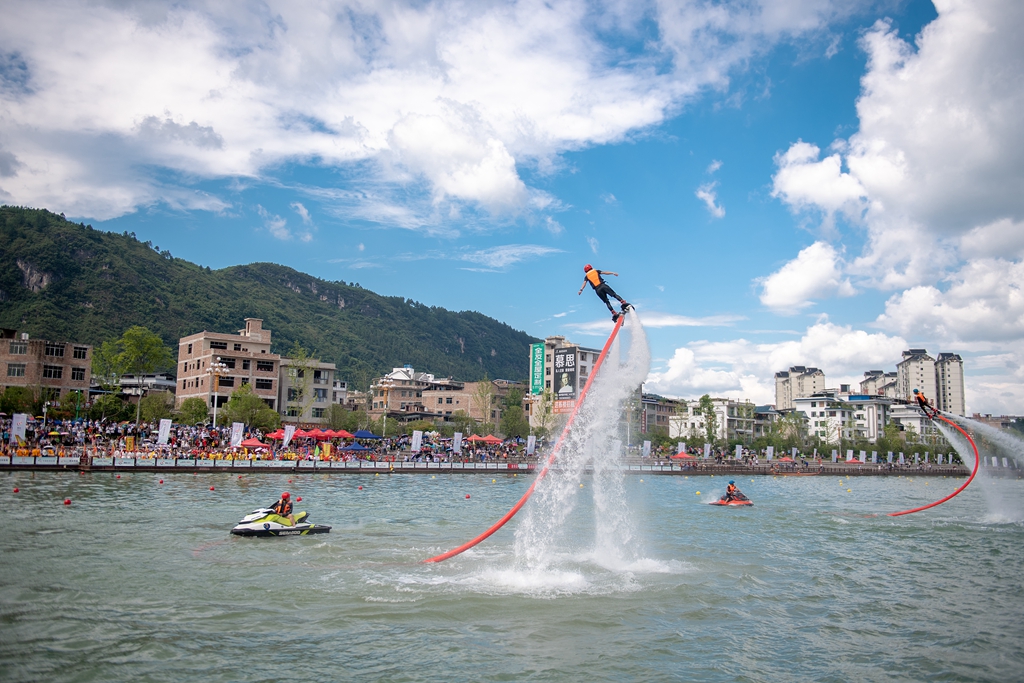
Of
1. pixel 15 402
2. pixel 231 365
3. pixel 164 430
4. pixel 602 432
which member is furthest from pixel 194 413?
pixel 602 432

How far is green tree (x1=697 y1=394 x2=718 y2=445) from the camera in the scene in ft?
384

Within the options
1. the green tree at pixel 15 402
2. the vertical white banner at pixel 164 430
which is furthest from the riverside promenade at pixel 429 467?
the green tree at pixel 15 402

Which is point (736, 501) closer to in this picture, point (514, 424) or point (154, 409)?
point (154, 409)

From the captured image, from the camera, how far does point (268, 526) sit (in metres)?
26.8

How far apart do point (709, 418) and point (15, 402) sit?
9967cm

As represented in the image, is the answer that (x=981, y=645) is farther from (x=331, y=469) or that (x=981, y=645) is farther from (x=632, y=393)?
(x=331, y=469)

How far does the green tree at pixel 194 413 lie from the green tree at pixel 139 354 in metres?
28.6

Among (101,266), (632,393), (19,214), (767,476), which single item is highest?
(19,214)

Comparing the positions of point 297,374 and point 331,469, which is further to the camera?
point 297,374

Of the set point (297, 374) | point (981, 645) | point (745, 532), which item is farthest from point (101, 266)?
point (981, 645)

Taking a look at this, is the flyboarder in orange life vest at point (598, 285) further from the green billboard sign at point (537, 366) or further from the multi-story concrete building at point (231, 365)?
the green billboard sign at point (537, 366)

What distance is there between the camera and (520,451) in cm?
8956

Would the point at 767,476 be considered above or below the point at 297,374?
below

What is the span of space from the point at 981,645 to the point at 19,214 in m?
215
